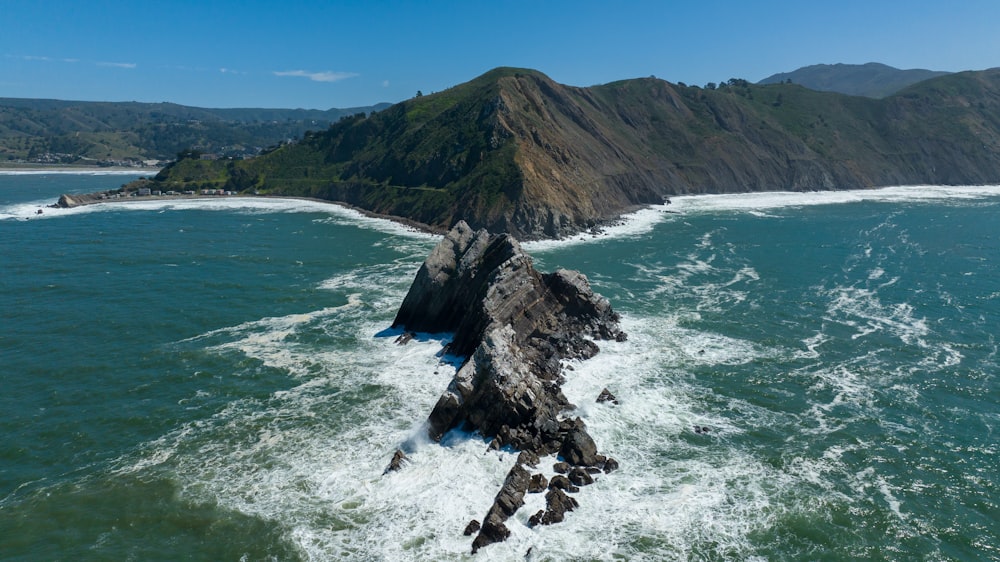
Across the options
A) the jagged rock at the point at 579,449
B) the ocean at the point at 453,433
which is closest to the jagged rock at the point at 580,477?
the jagged rock at the point at 579,449

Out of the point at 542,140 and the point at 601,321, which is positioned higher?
the point at 542,140

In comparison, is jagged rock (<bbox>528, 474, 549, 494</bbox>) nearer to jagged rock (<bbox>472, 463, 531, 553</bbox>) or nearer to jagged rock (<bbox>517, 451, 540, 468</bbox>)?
jagged rock (<bbox>472, 463, 531, 553</bbox>)

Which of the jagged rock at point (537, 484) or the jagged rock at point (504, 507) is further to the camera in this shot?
the jagged rock at point (537, 484)

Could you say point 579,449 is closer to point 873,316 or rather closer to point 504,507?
point 504,507

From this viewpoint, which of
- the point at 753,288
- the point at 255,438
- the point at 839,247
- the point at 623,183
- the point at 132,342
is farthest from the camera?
the point at 623,183

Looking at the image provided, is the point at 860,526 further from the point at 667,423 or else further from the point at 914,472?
the point at 667,423

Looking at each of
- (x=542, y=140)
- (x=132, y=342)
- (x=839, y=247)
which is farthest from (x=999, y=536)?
(x=542, y=140)

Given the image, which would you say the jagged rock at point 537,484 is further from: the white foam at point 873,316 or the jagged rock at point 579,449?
the white foam at point 873,316

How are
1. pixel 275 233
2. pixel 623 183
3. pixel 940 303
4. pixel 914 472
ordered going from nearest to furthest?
pixel 914 472
pixel 940 303
pixel 275 233
pixel 623 183
